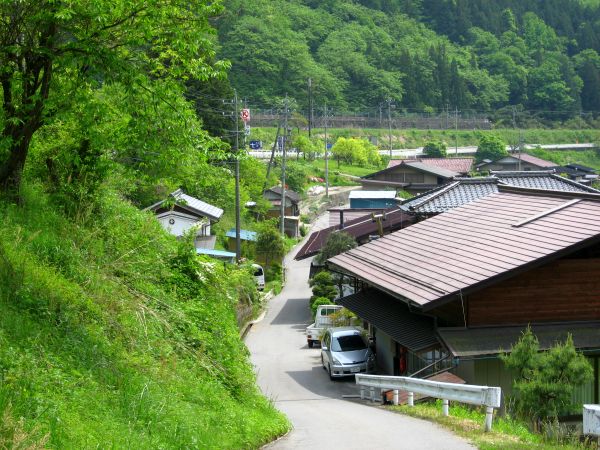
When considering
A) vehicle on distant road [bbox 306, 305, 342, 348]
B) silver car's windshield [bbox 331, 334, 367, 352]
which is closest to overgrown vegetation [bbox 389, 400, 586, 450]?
silver car's windshield [bbox 331, 334, 367, 352]

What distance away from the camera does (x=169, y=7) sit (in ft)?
29.6

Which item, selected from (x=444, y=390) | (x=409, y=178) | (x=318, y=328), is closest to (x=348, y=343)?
(x=318, y=328)

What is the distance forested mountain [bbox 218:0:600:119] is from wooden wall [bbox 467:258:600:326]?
84.9 metres

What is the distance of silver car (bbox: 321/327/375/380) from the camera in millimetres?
20094

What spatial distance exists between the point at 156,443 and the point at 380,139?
94.1 m

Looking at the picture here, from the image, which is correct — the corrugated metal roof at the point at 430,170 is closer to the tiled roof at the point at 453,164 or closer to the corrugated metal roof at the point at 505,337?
the tiled roof at the point at 453,164

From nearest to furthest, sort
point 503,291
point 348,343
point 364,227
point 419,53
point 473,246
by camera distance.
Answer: point 503,291 → point 473,246 → point 348,343 → point 364,227 → point 419,53

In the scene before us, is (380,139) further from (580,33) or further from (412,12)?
(580,33)

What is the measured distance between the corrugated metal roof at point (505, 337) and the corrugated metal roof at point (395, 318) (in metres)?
0.57

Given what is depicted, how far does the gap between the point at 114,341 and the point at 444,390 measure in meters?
5.02

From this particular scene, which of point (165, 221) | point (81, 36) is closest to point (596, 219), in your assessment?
point (81, 36)

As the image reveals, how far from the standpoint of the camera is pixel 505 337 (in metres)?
14.9

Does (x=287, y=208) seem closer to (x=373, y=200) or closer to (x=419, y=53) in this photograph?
(x=373, y=200)

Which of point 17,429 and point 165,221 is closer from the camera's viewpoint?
point 17,429
